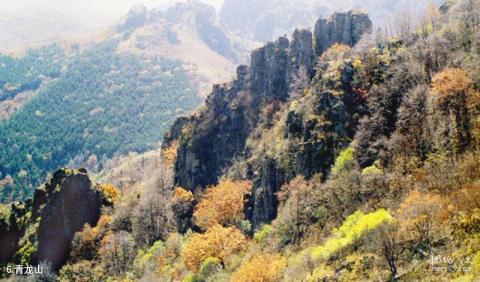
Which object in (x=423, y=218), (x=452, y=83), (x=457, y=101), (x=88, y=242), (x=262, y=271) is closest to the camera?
(x=423, y=218)

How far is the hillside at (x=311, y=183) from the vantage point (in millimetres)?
56031

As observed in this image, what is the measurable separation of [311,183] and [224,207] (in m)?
34.3

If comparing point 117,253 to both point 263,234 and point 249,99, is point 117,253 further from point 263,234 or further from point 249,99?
point 249,99

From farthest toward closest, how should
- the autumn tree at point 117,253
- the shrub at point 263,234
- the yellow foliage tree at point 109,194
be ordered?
the yellow foliage tree at point 109,194, the autumn tree at point 117,253, the shrub at point 263,234

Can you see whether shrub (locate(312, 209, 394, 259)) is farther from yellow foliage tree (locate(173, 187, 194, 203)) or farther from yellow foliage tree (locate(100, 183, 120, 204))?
yellow foliage tree (locate(100, 183, 120, 204))

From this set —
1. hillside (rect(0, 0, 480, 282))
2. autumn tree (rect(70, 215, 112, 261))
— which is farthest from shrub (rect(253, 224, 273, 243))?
autumn tree (rect(70, 215, 112, 261))

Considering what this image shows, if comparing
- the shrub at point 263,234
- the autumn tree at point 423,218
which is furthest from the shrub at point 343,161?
the autumn tree at point 423,218

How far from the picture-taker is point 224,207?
127 meters

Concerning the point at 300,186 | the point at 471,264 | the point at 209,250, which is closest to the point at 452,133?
the point at 300,186

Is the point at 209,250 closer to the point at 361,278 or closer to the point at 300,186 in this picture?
the point at 300,186

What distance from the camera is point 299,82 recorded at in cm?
14950

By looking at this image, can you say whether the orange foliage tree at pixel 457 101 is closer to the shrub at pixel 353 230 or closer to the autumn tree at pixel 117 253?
the shrub at pixel 353 230

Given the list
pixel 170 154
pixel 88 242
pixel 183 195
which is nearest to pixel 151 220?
pixel 183 195

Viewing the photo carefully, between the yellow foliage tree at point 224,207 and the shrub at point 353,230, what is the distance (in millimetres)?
55878
